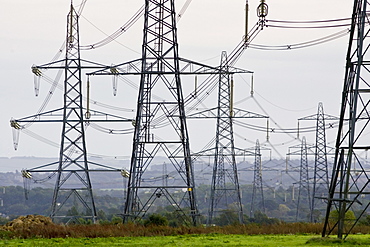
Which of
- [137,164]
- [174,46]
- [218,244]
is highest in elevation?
[174,46]

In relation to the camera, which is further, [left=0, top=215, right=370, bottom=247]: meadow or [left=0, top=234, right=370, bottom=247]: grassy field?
[left=0, top=215, right=370, bottom=247]: meadow

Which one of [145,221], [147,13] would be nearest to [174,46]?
[147,13]

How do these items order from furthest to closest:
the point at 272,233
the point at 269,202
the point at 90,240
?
the point at 269,202 < the point at 272,233 < the point at 90,240

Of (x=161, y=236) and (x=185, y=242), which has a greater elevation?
(x=161, y=236)

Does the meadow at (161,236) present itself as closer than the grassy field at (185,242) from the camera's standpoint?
No

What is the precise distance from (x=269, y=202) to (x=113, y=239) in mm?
146579

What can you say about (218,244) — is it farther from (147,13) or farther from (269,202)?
(269,202)

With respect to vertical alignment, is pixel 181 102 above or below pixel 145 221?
above

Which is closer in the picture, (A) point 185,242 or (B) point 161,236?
(A) point 185,242

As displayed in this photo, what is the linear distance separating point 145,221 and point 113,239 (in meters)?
10.9

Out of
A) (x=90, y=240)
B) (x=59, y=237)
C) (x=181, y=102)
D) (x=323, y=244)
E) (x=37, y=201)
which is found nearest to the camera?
(x=323, y=244)

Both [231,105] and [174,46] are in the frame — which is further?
[231,105]

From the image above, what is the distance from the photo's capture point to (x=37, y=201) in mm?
194250

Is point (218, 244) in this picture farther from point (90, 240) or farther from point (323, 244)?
→ point (90, 240)
